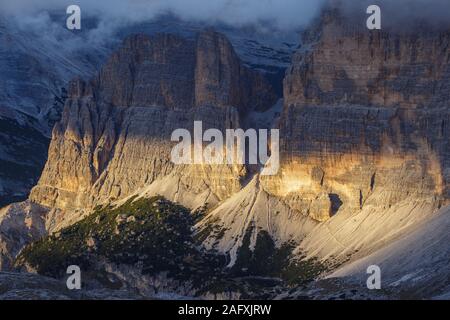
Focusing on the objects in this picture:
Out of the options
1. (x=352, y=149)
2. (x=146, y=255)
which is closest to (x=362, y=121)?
(x=352, y=149)

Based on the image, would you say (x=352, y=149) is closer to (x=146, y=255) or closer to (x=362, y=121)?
(x=362, y=121)

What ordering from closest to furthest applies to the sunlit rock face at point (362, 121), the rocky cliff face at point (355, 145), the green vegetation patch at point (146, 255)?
the rocky cliff face at point (355, 145), the sunlit rock face at point (362, 121), the green vegetation patch at point (146, 255)

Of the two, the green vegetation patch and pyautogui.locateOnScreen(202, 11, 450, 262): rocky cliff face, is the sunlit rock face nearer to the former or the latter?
pyautogui.locateOnScreen(202, 11, 450, 262): rocky cliff face

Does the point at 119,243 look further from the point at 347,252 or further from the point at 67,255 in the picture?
the point at 347,252

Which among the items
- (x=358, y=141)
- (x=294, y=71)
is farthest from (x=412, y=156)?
(x=294, y=71)

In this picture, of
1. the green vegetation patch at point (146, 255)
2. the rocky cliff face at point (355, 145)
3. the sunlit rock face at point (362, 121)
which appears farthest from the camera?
the green vegetation patch at point (146, 255)

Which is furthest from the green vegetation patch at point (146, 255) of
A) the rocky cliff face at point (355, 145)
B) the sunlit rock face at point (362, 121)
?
the sunlit rock face at point (362, 121)

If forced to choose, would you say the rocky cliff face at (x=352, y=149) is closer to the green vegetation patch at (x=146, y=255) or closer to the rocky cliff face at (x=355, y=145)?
the rocky cliff face at (x=355, y=145)

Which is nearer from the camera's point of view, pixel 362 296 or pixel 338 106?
pixel 362 296
